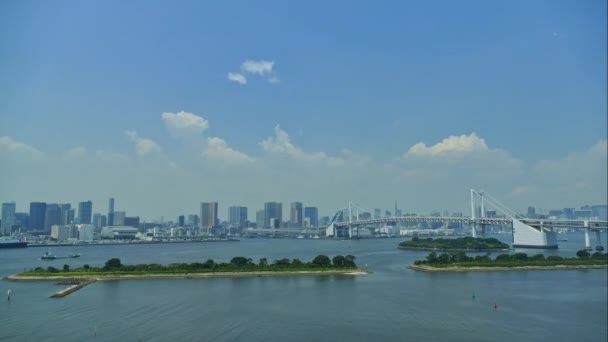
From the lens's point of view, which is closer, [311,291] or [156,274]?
[311,291]

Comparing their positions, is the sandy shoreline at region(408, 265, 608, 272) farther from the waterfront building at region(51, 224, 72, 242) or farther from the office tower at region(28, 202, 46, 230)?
the office tower at region(28, 202, 46, 230)

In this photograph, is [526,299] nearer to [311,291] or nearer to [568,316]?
[568,316]

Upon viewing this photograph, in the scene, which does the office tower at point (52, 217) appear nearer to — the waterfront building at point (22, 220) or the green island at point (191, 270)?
the waterfront building at point (22, 220)

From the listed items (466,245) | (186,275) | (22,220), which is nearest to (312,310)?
(186,275)

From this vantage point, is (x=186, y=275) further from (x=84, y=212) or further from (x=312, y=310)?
(x=84, y=212)

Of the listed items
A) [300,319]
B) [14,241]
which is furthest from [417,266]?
[14,241]
